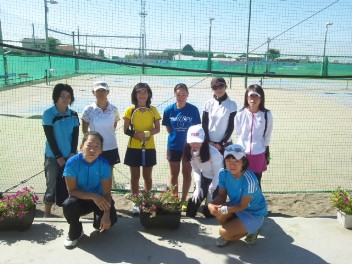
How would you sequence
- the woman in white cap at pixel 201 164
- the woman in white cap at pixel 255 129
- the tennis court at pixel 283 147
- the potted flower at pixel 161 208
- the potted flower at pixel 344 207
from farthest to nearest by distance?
the tennis court at pixel 283 147, the woman in white cap at pixel 255 129, the woman in white cap at pixel 201 164, the potted flower at pixel 344 207, the potted flower at pixel 161 208

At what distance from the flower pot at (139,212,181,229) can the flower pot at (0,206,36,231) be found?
106 cm

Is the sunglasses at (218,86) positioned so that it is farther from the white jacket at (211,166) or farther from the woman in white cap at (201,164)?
the white jacket at (211,166)

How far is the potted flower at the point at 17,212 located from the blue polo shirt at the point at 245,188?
1837 mm

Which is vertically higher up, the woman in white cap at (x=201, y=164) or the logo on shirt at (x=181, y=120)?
the logo on shirt at (x=181, y=120)

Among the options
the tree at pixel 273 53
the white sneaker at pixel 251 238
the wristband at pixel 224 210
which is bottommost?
the white sneaker at pixel 251 238

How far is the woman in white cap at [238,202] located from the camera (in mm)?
3215

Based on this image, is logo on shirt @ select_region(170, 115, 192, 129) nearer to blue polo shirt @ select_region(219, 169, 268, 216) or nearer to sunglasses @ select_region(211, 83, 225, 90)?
sunglasses @ select_region(211, 83, 225, 90)

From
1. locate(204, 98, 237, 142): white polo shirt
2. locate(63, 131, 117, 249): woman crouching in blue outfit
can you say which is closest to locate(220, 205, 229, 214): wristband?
locate(63, 131, 117, 249): woman crouching in blue outfit

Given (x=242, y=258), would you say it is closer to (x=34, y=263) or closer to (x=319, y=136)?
(x=34, y=263)

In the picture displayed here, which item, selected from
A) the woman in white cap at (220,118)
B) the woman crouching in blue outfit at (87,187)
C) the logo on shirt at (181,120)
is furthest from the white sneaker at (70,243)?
the woman in white cap at (220,118)

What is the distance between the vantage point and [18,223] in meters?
3.44

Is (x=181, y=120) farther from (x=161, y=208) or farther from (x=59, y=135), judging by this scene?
(x=59, y=135)

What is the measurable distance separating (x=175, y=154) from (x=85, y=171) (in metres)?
1.25

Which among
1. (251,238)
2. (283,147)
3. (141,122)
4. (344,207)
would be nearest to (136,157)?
(141,122)
